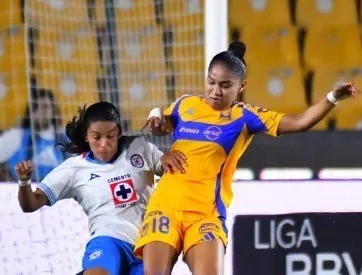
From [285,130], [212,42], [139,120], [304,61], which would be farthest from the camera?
[304,61]

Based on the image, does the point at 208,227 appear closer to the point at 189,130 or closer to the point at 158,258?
the point at 158,258

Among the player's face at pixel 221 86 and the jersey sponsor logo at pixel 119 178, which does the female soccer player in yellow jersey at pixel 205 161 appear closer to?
the player's face at pixel 221 86

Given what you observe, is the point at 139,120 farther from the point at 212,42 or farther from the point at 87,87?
the point at 212,42

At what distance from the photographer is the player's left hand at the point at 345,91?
3.13m

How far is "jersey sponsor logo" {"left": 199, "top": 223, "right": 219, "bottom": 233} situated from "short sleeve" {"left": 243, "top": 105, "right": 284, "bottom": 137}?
0.33 m

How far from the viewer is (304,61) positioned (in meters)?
5.07

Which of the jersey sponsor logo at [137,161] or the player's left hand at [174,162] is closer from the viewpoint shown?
the player's left hand at [174,162]

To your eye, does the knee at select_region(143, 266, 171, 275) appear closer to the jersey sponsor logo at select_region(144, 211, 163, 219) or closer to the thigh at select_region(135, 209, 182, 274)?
the thigh at select_region(135, 209, 182, 274)

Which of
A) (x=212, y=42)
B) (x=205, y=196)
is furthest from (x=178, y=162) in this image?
(x=212, y=42)

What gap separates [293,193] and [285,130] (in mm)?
798

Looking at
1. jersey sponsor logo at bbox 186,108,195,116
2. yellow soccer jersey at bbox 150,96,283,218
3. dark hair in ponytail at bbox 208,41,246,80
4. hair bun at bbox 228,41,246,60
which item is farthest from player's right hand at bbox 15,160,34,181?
hair bun at bbox 228,41,246,60

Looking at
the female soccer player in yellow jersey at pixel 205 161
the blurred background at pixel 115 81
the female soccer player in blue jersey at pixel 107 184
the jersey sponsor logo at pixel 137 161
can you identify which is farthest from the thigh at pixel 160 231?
the blurred background at pixel 115 81

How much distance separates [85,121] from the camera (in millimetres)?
3482

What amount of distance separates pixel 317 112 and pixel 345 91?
0.42 ft
